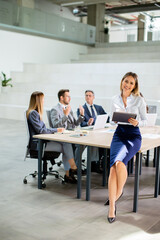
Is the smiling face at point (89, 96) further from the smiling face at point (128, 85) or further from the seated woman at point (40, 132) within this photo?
the smiling face at point (128, 85)

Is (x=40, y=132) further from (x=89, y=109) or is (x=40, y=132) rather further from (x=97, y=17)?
(x=97, y=17)

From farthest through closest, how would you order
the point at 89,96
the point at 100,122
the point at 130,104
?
1. the point at 89,96
2. the point at 100,122
3. the point at 130,104

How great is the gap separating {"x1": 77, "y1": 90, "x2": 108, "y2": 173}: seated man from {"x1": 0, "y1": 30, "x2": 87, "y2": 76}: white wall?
9.36 meters

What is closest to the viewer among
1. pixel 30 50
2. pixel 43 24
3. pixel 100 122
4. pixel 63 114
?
pixel 100 122

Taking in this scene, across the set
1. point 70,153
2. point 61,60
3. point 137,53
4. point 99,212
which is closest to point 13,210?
point 99,212

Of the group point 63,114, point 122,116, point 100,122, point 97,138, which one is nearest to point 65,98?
point 63,114

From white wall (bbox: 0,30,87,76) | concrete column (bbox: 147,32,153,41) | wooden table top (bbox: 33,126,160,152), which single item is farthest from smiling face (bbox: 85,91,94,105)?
concrete column (bbox: 147,32,153,41)

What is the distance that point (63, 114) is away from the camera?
4.96 m

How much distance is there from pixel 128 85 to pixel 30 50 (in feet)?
39.8

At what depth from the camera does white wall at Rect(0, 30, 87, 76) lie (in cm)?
1426

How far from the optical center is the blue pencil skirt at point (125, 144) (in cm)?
339

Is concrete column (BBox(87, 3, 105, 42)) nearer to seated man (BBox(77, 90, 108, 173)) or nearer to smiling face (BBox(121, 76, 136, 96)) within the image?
seated man (BBox(77, 90, 108, 173))

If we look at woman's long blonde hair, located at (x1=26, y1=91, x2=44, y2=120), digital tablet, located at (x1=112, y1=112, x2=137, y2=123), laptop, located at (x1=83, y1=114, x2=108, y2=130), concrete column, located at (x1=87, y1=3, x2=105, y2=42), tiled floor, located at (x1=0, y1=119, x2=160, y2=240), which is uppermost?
concrete column, located at (x1=87, y1=3, x2=105, y2=42)

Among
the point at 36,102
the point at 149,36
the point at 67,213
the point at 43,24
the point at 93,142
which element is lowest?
the point at 67,213
